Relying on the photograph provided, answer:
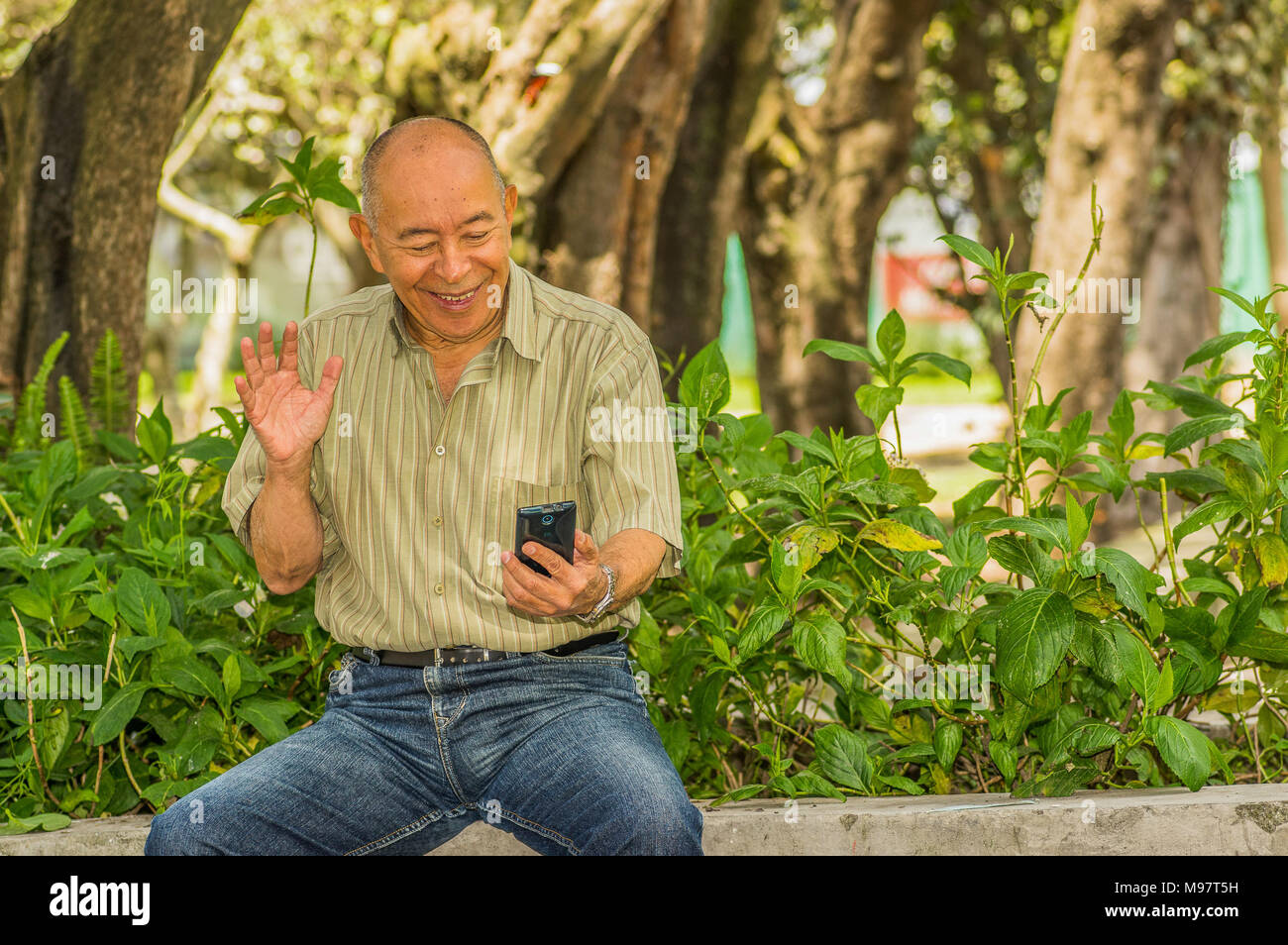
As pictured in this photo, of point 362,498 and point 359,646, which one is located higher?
point 362,498

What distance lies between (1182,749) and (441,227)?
193 cm

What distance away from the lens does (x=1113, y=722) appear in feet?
10.3

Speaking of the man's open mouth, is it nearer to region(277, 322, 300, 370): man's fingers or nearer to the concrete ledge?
region(277, 322, 300, 370): man's fingers

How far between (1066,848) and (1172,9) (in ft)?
22.8

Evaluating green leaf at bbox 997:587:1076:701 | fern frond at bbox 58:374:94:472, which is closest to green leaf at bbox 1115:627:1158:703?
green leaf at bbox 997:587:1076:701

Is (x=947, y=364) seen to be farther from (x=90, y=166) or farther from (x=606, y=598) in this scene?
(x=90, y=166)

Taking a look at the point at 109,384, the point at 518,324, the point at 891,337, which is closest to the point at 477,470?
the point at 518,324

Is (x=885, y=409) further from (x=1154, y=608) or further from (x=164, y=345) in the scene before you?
(x=164, y=345)

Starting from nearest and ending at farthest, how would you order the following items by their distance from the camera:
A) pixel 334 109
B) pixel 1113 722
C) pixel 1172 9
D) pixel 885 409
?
pixel 1113 722 → pixel 885 409 → pixel 1172 9 → pixel 334 109

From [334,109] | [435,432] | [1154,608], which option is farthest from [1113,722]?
[334,109]

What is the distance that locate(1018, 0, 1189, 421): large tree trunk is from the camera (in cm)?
848

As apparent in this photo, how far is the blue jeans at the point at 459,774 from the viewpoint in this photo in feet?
8.76

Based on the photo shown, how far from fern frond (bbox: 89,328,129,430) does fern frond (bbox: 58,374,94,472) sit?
0.08 metres

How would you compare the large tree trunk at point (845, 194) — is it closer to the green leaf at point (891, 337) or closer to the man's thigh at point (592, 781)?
the green leaf at point (891, 337)
